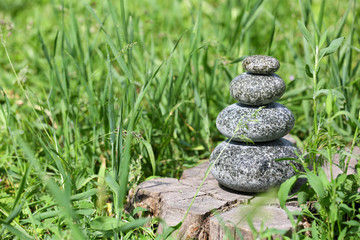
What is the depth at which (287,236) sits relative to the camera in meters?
1.84

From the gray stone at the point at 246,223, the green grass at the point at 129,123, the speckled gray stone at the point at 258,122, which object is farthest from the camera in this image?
the speckled gray stone at the point at 258,122

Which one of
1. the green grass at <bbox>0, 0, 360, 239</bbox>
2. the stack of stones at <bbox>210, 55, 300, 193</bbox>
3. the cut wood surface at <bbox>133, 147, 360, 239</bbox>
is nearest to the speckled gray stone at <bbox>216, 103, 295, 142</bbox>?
the stack of stones at <bbox>210, 55, 300, 193</bbox>

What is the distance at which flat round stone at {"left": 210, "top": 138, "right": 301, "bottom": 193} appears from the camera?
2145 millimetres

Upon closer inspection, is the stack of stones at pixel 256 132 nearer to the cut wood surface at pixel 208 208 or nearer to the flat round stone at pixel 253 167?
the flat round stone at pixel 253 167

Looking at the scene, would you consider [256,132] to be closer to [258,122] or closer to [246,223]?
[258,122]

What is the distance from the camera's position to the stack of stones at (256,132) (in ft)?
7.02

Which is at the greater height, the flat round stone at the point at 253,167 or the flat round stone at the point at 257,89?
the flat round stone at the point at 257,89

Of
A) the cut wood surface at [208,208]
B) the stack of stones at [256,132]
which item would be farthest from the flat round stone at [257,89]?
the cut wood surface at [208,208]

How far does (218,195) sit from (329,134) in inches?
27.6

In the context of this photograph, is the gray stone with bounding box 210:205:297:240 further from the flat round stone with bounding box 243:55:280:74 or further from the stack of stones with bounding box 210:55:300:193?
the flat round stone with bounding box 243:55:280:74

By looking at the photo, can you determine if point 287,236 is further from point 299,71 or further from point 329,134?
point 299,71

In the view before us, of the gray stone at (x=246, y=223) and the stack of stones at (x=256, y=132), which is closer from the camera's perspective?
the gray stone at (x=246, y=223)

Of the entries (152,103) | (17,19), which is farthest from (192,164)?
(17,19)

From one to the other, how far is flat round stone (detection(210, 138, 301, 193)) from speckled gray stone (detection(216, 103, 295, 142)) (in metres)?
0.06
